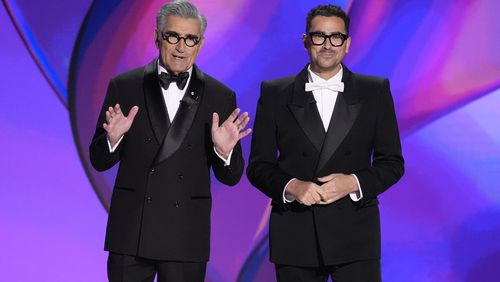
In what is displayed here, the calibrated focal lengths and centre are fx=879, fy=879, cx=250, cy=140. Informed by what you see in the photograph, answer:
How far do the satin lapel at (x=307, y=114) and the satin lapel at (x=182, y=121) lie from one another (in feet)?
1.16

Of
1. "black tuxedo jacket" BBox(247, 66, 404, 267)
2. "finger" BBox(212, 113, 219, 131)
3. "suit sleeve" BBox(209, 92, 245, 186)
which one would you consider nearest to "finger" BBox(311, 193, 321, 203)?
"black tuxedo jacket" BBox(247, 66, 404, 267)

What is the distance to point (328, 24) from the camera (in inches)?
127

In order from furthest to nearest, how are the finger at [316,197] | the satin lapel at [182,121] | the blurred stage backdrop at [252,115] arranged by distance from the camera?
1. the blurred stage backdrop at [252,115]
2. the satin lapel at [182,121]
3. the finger at [316,197]

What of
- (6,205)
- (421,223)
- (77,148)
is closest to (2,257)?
(6,205)

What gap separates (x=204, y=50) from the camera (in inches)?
183

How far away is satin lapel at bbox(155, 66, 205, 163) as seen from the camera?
3129mm

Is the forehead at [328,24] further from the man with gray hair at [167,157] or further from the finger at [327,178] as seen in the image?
the finger at [327,178]

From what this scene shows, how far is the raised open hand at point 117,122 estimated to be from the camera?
3.04 m

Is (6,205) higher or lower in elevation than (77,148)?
lower

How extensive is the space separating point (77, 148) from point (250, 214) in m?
0.99

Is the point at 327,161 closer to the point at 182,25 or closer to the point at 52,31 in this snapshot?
the point at 182,25

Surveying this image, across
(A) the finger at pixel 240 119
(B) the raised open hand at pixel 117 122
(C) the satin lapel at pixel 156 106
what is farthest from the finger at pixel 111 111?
(A) the finger at pixel 240 119

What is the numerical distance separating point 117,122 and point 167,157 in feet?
0.73

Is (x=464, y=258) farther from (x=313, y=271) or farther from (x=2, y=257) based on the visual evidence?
(x=2, y=257)
